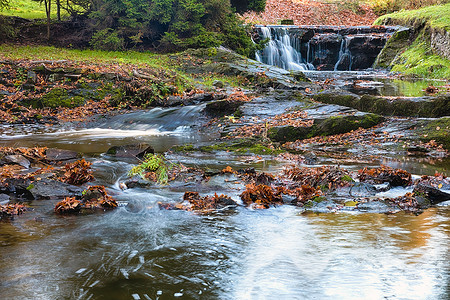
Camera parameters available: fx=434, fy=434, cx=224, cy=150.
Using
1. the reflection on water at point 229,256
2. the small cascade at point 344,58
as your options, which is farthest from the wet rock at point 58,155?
the small cascade at point 344,58

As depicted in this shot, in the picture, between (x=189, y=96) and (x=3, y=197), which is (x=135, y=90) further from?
(x=3, y=197)

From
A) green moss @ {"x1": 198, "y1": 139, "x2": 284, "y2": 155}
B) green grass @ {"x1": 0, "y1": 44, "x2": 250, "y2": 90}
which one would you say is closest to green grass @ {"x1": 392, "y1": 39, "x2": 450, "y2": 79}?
green grass @ {"x1": 0, "y1": 44, "x2": 250, "y2": 90}

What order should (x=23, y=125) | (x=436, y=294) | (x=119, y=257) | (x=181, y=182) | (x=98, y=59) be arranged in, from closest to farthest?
(x=436, y=294), (x=119, y=257), (x=181, y=182), (x=23, y=125), (x=98, y=59)

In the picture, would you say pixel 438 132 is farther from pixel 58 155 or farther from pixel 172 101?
pixel 172 101

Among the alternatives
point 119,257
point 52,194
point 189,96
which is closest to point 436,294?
point 119,257

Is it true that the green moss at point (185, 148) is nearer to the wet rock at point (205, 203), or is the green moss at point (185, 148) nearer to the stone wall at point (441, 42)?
the wet rock at point (205, 203)

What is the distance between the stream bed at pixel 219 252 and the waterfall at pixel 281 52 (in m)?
21.2

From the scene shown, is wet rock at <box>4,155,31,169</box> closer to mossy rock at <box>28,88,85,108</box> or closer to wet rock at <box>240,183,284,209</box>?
wet rock at <box>240,183,284,209</box>

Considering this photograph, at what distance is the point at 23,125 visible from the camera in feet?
46.4

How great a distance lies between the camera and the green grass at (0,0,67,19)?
26125 mm

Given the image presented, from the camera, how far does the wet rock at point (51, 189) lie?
6.13 metres

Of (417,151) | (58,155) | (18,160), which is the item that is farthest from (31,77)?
(417,151)

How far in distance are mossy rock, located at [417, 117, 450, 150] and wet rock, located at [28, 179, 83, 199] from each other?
25.2 ft

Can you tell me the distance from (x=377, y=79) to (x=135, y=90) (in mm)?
12549
